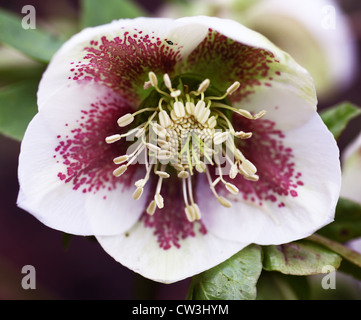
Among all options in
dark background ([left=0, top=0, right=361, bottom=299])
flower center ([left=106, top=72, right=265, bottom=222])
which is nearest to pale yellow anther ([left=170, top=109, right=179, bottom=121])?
flower center ([left=106, top=72, right=265, bottom=222])

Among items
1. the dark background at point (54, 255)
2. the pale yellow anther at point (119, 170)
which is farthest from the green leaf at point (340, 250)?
the dark background at point (54, 255)

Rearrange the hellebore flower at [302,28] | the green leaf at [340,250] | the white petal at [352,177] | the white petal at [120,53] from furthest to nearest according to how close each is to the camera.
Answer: the hellebore flower at [302,28]
the white petal at [352,177]
the green leaf at [340,250]
the white petal at [120,53]

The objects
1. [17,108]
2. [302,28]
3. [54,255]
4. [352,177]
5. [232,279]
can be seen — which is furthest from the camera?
[54,255]

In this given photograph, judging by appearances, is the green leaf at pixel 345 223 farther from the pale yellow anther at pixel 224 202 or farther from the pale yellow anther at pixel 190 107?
the pale yellow anther at pixel 190 107

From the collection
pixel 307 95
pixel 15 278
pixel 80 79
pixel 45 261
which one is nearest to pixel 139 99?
pixel 80 79

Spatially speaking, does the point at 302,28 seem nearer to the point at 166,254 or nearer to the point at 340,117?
the point at 340,117

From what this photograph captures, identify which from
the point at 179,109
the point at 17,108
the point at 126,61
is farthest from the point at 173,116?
the point at 17,108
